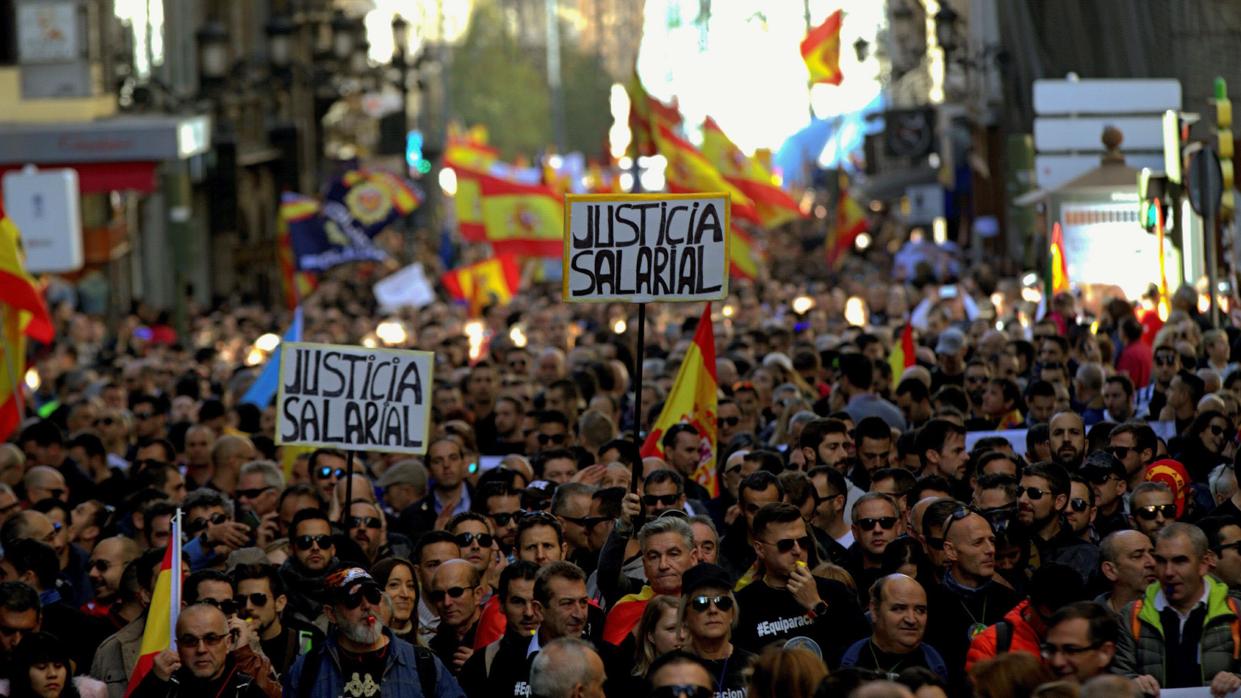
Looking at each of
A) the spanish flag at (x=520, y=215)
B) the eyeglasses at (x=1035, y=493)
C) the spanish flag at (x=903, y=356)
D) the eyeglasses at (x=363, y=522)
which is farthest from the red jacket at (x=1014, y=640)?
the spanish flag at (x=520, y=215)

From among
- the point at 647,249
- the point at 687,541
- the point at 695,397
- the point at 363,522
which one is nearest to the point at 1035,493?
the point at 687,541

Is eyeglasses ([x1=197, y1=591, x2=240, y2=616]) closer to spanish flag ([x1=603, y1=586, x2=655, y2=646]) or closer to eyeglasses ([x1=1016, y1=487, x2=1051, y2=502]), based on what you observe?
spanish flag ([x1=603, y1=586, x2=655, y2=646])

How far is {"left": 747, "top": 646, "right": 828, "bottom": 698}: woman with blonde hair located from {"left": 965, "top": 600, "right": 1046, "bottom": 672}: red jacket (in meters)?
0.98

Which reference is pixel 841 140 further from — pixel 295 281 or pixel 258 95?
pixel 295 281

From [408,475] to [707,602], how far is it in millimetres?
Answer: 4947

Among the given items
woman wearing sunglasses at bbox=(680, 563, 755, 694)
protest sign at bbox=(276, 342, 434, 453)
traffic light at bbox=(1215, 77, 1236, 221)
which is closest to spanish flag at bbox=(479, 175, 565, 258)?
traffic light at bbox=(1215, 77, 1236, 221)

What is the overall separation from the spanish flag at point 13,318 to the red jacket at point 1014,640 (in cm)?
927

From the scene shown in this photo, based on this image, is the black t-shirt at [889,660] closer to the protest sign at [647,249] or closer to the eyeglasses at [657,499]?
the eyeglasses at [657,499]

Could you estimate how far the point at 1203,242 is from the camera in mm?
18250

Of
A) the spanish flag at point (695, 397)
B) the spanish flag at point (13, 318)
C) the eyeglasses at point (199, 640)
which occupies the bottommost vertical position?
the eyeglasses at point (199, 640)

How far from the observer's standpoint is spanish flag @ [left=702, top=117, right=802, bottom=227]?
28734 mm

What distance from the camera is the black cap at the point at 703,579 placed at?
7559mm

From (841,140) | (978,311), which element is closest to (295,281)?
(978,311)

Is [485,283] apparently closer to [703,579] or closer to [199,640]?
[199,640]
